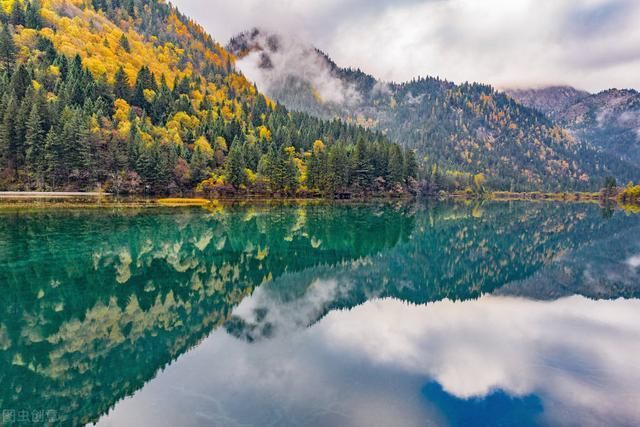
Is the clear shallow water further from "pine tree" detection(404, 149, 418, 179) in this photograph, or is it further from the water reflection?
"pine tree" detection(404, 149, 418, 179)

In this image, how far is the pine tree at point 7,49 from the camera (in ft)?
337

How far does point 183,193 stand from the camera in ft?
309

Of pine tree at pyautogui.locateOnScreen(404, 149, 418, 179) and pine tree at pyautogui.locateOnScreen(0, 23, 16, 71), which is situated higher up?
pine tree at pyautogui.locateOnScreen(0, 23, 16, 71)

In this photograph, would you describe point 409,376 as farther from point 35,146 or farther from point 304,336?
point 35,146

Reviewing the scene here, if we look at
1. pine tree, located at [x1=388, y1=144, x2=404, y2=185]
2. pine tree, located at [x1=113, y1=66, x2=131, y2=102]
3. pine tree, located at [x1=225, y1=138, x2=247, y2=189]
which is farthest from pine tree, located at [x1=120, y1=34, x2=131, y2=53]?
pine tree, located at [x1=388, y1=144, x2=404, y2=185]

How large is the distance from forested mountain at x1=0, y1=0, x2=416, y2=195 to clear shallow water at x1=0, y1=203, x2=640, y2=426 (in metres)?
56.6

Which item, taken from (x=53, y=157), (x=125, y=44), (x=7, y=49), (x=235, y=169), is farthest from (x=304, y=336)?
(x=125, y=44)

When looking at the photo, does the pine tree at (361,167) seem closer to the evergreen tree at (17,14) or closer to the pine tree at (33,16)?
the pine tree at (33,16)

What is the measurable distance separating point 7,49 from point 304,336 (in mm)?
130823

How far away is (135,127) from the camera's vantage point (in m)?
92.2

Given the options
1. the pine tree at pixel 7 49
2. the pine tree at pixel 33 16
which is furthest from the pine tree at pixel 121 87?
the pine tree at pixel 33 16

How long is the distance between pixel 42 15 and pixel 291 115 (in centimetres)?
9198

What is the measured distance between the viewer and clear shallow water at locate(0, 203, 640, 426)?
1013 centimetres

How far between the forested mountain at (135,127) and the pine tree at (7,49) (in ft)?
0.91
